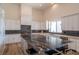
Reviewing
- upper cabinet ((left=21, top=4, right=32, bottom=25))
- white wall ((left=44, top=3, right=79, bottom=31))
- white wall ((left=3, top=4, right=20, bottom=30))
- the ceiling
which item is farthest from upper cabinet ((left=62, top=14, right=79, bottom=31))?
white wall ((left=3, top=4, right=20, bottom=30))

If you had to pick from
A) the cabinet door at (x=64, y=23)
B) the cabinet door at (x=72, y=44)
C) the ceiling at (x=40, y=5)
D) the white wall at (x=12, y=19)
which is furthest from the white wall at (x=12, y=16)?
the cabinet door at (x=72, y=44)

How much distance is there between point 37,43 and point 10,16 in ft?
1.83

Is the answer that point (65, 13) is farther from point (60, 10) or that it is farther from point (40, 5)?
point (40, 5)

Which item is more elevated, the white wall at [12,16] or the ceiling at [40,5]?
the ceiling at [40,5]

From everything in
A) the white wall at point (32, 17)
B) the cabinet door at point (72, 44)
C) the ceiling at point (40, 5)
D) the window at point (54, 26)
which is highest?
the ceiling at point (40, 5)

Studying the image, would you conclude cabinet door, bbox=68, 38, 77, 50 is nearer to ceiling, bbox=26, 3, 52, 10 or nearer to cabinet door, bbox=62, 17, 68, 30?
cabinet door, bbox=62, 17, 68, 30

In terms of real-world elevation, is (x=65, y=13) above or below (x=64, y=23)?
above

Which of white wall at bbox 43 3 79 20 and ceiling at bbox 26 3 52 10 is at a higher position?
ceiling at bbox 26 3 52 10

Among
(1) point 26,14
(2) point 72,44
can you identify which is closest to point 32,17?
(1) point 26,14

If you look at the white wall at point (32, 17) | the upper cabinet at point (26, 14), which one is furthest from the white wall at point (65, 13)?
the upper cabinet at point (26, 14)

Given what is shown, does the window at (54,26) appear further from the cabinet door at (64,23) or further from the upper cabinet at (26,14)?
the upper cabinet at (26,14)

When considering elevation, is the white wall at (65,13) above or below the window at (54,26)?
above

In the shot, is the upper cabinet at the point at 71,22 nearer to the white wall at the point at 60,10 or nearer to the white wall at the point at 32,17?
the white wall at the point at 60,10

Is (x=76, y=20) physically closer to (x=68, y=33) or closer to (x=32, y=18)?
(x=68, y=33)
